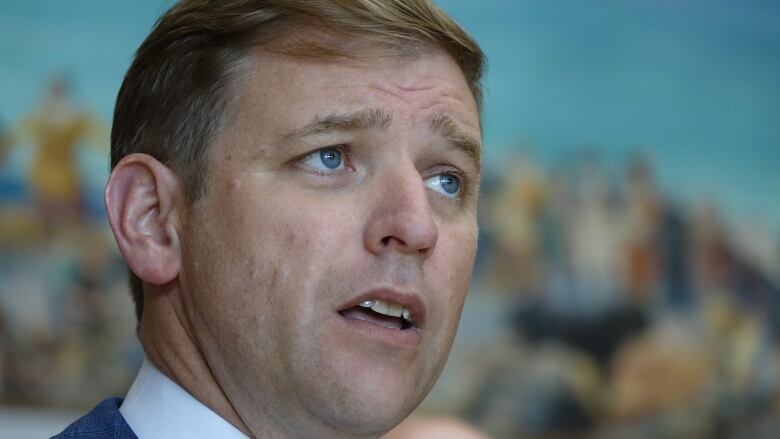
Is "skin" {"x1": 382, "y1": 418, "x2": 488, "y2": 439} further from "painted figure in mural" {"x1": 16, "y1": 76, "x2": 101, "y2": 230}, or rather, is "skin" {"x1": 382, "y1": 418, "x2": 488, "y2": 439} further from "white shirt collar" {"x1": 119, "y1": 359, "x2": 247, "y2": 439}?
"painted figure in mural" {"x1": 16, "y1": 76, "x2": 101, "y2": 230}

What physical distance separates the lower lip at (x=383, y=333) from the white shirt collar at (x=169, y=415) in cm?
27

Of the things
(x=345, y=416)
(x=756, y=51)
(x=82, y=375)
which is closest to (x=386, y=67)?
(x=345, y=416)

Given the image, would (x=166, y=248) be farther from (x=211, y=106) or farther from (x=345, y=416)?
(x=345, y=416)

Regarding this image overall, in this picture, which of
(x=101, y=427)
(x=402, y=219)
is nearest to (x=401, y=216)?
(x=402, y=219)

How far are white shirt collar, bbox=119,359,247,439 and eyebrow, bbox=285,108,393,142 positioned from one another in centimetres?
46

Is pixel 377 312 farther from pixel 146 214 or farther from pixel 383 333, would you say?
pixel 146 214

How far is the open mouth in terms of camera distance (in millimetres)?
1675

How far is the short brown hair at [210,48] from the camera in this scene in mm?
1802

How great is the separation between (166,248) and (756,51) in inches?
170

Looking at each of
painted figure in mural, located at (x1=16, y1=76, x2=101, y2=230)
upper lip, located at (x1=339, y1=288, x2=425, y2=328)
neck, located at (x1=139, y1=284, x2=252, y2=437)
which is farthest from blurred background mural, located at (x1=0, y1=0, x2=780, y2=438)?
upper lip, located at (x1=339, y1=288, x2=425, y2=328)

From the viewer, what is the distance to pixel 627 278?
5.03 metres

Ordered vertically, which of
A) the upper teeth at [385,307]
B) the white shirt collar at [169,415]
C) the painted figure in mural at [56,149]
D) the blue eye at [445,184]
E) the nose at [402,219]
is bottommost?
the white shirt collar at [169,415]

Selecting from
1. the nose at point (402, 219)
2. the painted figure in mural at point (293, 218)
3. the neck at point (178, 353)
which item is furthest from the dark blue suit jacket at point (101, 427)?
the nose at point (402, 219)

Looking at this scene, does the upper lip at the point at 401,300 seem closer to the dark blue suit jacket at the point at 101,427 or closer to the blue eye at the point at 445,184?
the blue eye at the point at 445,184
